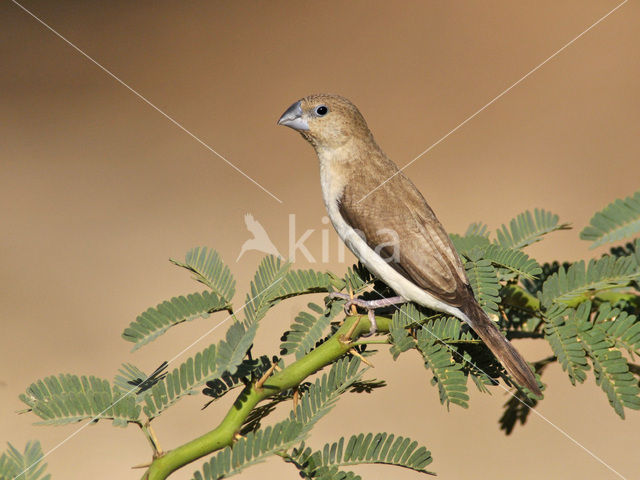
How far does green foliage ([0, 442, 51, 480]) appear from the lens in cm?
151

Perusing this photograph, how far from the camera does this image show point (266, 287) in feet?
7.23

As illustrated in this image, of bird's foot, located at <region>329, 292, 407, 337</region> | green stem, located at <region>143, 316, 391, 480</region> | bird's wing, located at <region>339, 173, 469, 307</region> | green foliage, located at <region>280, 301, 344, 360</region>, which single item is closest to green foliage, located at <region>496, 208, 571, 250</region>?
bird's wing, located at <region>339, 173, 469, 307</region>

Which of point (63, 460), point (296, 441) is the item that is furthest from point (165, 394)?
point (63, 460)

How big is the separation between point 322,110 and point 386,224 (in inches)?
38.7

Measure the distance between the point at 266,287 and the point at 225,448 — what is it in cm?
71

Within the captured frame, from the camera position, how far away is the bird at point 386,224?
261cm

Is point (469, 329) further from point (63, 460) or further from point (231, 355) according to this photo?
point (63, 460)

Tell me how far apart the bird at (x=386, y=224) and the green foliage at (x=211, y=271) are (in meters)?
0.50

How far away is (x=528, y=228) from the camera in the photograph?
9.45 feet

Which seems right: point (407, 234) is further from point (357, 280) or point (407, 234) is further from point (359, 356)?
point (359, 356)

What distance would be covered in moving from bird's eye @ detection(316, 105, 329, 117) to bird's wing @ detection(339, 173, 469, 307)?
530 mm

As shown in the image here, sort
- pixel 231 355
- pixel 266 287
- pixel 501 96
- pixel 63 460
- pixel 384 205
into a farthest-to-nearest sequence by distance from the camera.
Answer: pixel 501 96 < pixel 63 460 < pixel 384 205 < pixel 266 287 < pixel 231 355

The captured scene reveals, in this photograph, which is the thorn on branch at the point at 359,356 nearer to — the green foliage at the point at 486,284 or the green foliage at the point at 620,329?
the green foliage at the point at 486,284

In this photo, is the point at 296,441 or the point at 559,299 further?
the point at 559,299
